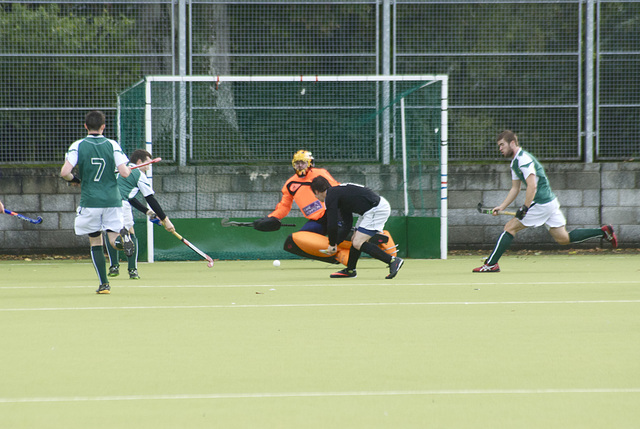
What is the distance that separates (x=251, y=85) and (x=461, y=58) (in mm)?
2963

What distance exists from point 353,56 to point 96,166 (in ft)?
19.6

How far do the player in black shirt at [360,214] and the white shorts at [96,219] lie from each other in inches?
77.7

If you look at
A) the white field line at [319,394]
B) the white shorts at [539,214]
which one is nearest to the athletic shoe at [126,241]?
the white shorts at [539,214]

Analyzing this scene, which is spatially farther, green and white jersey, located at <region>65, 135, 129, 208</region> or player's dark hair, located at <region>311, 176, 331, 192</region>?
player's dark hair, located at <region>311, 176, 331, 192</region>

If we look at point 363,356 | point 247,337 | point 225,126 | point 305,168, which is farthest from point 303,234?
point 363,356

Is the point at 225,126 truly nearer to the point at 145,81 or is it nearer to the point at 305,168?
the point at 145,81

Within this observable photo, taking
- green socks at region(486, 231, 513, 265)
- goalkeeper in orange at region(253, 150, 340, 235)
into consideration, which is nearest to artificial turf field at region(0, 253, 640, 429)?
green socks at region(486, 231, 513, 265)

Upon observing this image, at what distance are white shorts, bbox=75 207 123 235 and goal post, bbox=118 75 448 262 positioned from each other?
4465 mm

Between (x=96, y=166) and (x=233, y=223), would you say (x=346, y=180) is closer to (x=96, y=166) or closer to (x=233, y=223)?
(x=233, y=223)

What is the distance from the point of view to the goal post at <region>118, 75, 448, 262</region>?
11953 millimetres

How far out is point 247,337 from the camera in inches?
197

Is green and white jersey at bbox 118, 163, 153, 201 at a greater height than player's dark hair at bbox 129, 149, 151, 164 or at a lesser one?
lesser

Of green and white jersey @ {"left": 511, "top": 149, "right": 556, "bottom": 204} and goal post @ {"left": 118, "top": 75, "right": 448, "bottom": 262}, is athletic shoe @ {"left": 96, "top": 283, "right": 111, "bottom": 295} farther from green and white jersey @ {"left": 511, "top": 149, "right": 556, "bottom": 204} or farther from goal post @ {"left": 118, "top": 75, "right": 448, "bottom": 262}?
goal post @ {"left": 118, "top": 75, "right": 448, "bottom": 262}

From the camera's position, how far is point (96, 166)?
7.37m
